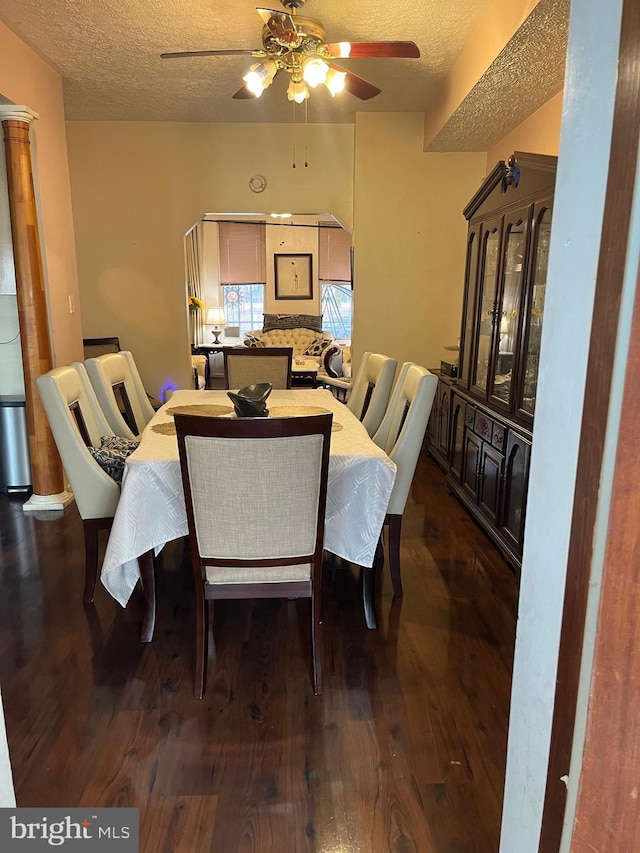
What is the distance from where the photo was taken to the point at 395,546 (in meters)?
2.47

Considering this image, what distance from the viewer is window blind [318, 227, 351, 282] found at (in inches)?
384

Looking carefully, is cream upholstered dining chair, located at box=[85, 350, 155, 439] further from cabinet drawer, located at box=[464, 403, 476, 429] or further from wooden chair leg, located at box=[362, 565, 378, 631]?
cabinet drawer, located at box=[464, 403, 476, 429]

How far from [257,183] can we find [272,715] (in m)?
4.66

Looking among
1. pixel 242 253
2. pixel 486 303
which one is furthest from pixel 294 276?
pixel 486 303

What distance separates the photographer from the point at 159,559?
2953 mm

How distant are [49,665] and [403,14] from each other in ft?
12.1

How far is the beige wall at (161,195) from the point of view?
501 cm

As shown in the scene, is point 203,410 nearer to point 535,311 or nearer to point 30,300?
point 30,300

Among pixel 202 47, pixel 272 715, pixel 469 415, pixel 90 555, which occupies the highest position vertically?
pixel 202 47

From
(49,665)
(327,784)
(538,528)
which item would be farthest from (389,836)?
(49,665)

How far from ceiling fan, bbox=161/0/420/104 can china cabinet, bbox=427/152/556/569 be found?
0.88 meters

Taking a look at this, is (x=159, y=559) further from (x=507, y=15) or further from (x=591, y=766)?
(x=507, y=15)

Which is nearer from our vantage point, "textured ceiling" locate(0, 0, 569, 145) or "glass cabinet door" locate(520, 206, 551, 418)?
"glass cabinet door" locate(520, 206, 551, 418)

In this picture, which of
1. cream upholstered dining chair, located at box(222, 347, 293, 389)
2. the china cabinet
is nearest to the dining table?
the china cabinet
